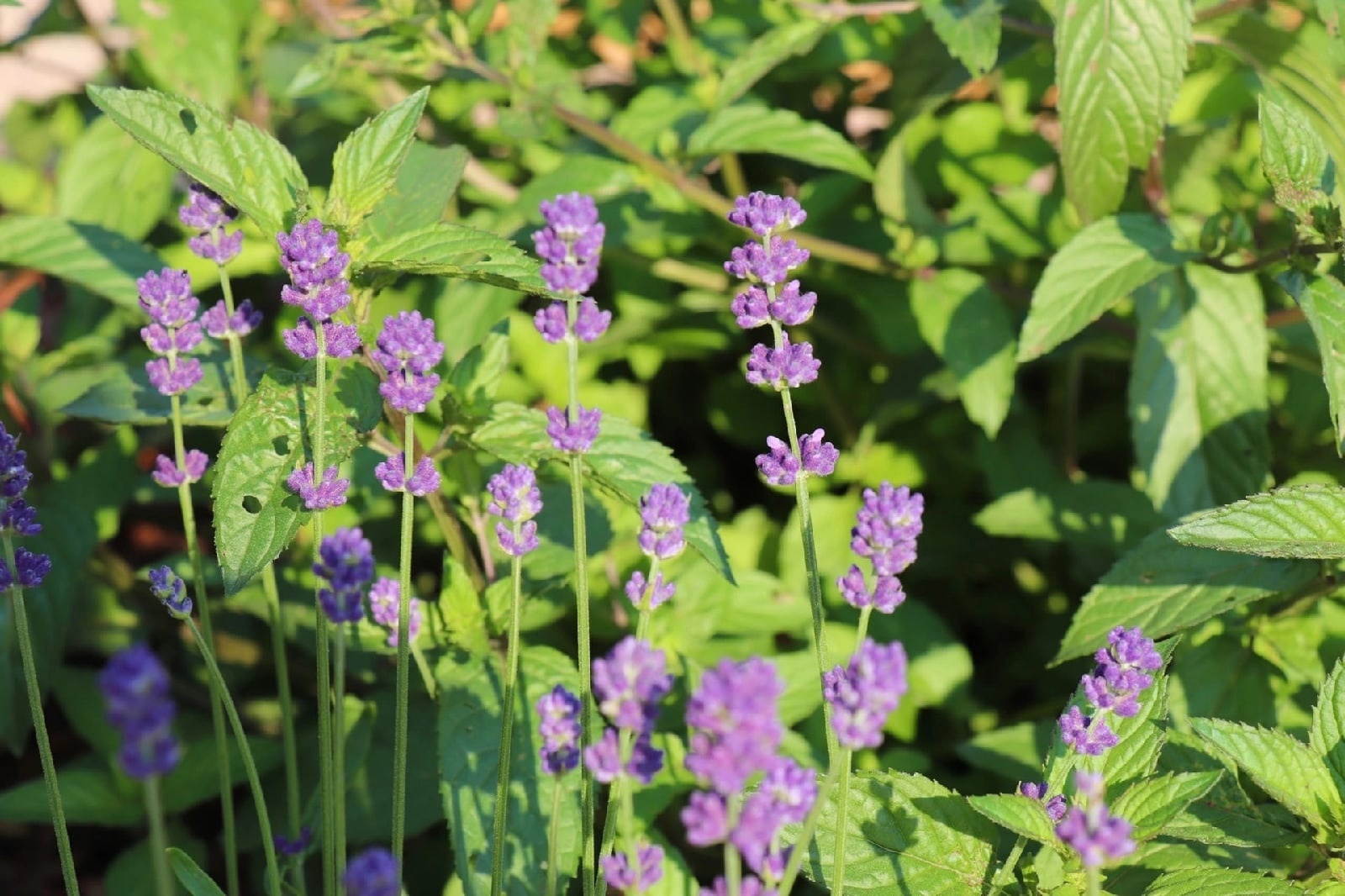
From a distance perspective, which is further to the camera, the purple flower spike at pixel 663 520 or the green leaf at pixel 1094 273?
the green leaf at pixel 1094 273

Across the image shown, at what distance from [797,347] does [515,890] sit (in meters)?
0.64

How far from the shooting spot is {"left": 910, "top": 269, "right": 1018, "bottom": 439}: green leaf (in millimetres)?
1927

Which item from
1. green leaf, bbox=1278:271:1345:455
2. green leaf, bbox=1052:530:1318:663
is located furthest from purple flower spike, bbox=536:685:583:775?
green leaf, bbox=1278:271:1345:455

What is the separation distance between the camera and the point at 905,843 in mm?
1257

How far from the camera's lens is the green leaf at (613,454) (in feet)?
4.52

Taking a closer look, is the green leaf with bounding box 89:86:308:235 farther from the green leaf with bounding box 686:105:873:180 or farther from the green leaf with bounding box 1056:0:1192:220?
the green leaf with bounding box 1056:0:1192:220

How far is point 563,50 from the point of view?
9.23 feet

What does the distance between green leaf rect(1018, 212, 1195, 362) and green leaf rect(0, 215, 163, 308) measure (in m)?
1.24

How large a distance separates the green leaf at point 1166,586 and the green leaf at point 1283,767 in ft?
0.84

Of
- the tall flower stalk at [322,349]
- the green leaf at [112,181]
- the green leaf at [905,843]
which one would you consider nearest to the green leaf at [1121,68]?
the green leaf at [905,843]

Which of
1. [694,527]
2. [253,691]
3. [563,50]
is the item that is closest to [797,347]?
[694,527]

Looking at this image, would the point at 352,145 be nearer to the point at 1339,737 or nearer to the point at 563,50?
the point at 1339,737

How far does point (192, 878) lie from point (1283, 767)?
41.0 inches

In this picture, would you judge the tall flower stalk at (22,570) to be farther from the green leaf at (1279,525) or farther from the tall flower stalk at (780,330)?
the green leaf at (1279,525)
